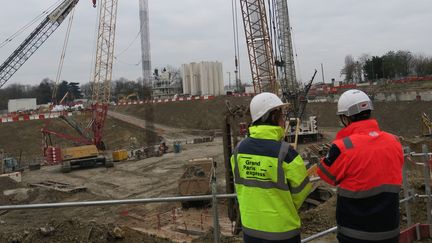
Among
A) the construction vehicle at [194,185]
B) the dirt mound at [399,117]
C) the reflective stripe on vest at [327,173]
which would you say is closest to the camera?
the reflective stripe on vest at [327,173]

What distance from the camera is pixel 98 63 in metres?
40.4

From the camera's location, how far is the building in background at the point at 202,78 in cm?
12331

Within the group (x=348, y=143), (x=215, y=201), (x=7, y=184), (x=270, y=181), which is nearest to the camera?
(x=270, y=181)

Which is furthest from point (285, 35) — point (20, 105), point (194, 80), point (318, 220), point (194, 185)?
point (194, 80)

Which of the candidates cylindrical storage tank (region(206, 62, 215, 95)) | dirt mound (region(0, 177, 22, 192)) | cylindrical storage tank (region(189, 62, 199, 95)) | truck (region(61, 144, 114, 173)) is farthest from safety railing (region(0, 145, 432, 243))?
cylindrical storage tank (region(206, 62, 215, 95))

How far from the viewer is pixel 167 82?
127m

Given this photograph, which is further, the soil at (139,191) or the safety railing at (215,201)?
the soil at (139,191)

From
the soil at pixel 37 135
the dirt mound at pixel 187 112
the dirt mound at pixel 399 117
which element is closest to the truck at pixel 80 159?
the soil at pixel 37 135

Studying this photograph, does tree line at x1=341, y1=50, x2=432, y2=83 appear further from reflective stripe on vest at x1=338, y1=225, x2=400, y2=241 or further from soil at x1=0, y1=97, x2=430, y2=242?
reflective stripe on vest at x1=338, y1=225, x2=400, y2=241

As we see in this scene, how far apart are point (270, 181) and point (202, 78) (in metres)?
121

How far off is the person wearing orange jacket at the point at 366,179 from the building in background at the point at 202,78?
11867 cm

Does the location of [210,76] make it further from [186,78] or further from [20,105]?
[20,105]

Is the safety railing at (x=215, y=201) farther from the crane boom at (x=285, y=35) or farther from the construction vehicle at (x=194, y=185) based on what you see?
the crane boom at (x=285, y=35)

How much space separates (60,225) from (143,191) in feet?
47.5
